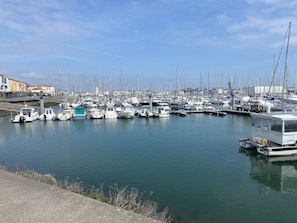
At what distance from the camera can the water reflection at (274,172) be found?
14.1 meters

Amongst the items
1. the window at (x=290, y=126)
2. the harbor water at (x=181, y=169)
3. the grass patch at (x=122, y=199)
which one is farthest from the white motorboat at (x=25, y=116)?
the window at (x=290, y=126)

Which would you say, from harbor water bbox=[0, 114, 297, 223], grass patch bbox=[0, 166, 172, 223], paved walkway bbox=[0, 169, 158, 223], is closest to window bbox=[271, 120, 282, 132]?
harbor water bbox=[0, 114, 297, 223]

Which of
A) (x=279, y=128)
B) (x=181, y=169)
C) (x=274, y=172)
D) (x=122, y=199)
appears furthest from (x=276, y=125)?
(x=122, y=199)

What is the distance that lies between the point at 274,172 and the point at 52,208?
1524 cm

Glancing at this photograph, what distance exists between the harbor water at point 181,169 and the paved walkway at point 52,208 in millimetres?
5515

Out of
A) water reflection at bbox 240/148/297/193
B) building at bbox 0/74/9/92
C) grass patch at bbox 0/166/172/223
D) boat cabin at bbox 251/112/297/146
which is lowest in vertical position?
water reflection at bbox 240/148/297/193

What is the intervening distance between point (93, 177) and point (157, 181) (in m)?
3.78

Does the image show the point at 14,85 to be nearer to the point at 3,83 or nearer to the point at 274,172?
the point at 3,83

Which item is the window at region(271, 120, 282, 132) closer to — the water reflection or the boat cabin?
the boat cabin

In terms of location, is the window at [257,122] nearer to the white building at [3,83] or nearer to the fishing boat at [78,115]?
the fishing boat at [78,115]

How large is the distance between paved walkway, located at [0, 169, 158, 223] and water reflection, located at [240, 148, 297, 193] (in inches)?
428

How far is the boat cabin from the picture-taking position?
18.2 metres

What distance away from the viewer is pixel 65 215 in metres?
4.80

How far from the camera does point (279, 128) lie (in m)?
18.7
